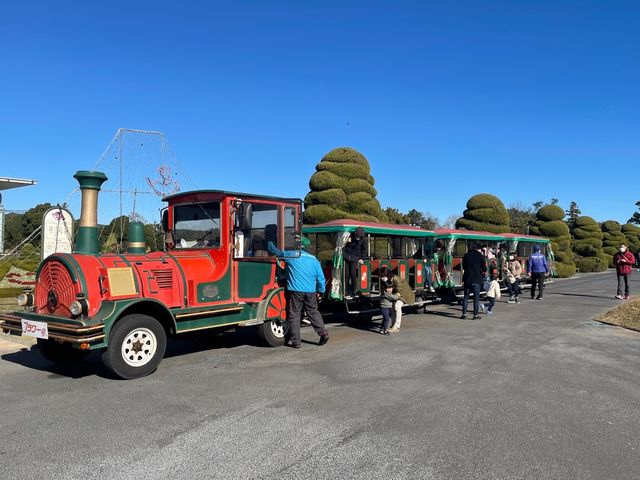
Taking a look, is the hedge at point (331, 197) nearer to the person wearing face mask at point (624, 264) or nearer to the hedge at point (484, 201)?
the person wearing face mask at point (624, 264)

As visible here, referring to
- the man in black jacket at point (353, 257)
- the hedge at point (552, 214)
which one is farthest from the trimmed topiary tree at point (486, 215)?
the man in black jacket at point (353, 257)

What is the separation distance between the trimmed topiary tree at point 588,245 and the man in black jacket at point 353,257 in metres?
29.6

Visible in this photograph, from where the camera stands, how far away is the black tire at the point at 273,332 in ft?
25.6

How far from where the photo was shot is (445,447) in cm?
394

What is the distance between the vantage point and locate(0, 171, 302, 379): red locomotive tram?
18.9 feet

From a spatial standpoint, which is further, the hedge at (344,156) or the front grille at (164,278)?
the hedge at (344,156)

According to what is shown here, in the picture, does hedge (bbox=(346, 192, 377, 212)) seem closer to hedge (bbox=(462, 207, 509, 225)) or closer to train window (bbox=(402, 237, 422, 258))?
train window (bbox=(402, 237, 422, 258))

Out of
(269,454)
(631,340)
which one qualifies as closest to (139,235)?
(269,454)

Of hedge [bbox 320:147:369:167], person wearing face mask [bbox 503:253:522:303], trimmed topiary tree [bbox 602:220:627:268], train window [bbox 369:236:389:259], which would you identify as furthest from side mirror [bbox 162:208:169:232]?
trimmed topiary tree [bbox 602:220:627:268]

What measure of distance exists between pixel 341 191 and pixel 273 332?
11078 mm

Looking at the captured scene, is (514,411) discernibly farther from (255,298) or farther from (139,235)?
(139,235)

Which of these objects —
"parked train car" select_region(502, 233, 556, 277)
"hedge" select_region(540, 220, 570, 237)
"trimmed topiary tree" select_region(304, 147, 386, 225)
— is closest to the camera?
"parked train car" select_region(502, 233, 556, 277)

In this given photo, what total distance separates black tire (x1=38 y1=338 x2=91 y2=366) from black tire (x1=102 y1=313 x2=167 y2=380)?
116 centimetres

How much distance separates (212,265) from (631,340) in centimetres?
736
